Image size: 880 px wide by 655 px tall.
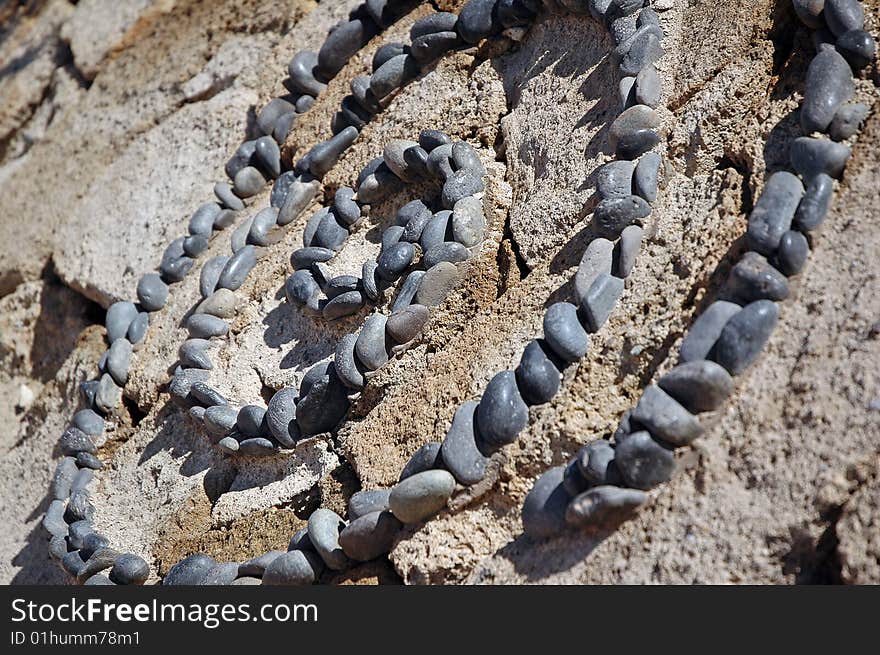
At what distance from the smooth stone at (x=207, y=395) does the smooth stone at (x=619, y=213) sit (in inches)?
32.0

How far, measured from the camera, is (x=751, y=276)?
54.3 inches

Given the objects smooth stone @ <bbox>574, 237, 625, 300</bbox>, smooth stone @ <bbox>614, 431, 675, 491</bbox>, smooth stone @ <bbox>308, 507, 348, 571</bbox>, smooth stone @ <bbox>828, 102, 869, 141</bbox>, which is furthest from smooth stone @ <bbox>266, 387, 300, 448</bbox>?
smooth stone @ <bbox>828, 102, 869, 141</bbox>

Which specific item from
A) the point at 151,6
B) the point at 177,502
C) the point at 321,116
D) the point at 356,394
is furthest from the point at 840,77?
the point at 151,6

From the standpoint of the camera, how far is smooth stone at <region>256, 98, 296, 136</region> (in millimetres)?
2414

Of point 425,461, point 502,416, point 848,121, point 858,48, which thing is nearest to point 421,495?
point 425,461

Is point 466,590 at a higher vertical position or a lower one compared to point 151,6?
lower

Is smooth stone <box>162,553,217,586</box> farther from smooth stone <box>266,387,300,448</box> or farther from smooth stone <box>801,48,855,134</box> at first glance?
smooth stone <box>801,48,855,134</box>

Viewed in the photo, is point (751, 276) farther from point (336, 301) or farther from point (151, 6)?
point (151, 6)

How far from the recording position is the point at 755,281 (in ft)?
4.51

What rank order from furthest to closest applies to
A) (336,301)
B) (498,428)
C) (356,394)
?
(336,301), (356,394), (498,428)

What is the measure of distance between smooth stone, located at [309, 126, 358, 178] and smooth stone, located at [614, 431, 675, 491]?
1.15 metres

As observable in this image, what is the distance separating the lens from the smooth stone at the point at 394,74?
2182 millimetres

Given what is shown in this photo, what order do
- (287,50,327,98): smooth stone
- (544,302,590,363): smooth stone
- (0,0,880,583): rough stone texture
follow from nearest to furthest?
(0,0,880,583): rough stone texture → (544,302,590,363): smooth stone → (287,50,327,98): smooth stone

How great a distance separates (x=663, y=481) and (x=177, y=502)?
1005 mm
